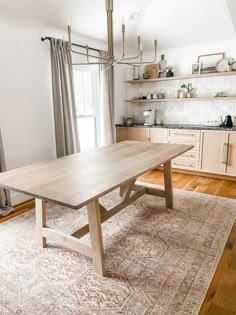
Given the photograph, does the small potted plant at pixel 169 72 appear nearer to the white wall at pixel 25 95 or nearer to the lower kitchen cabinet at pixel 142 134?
the lower kitchen cabinet at pixel 142 134

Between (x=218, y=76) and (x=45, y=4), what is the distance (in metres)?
2.87

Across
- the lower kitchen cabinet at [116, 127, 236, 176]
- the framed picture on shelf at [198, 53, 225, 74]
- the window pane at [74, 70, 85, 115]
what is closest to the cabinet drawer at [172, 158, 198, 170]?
the lower kitchen cabinet at [116, 127, 236, 176]

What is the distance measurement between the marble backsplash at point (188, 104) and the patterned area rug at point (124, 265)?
2.00m

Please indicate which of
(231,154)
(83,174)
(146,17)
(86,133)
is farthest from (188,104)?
(83,174)

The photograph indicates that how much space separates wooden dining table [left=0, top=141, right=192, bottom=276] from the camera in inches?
55.7

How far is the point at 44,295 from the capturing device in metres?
1.59

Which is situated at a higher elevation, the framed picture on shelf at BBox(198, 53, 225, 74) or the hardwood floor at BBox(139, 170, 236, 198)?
the framed picture on shelf at BBox(198, 53, 225, 74)

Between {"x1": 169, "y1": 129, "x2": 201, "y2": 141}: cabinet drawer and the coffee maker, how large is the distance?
54cm

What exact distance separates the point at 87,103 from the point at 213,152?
7.46 ft

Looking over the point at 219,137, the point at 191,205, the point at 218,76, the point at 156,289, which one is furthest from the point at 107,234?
the point at 218,76

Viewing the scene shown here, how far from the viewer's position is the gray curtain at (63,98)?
3.23 metres

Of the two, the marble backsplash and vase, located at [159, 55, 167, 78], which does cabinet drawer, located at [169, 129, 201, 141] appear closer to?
the marble backsplash

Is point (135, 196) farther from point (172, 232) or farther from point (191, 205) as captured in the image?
point (191, 205)

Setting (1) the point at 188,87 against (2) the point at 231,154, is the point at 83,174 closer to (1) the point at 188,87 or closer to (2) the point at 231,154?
(2) the point at 231,154
